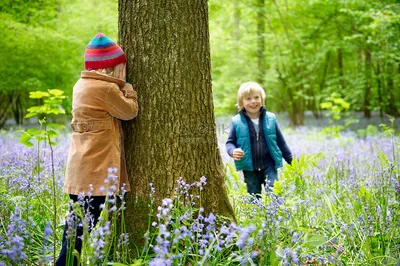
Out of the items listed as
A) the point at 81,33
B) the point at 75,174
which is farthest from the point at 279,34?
the point at 75,174

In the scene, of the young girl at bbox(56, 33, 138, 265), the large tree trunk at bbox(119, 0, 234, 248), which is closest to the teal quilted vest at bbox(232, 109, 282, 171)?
the large tree trunk at bbox(119, 0, 234, 248)

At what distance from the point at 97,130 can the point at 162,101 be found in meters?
0.52

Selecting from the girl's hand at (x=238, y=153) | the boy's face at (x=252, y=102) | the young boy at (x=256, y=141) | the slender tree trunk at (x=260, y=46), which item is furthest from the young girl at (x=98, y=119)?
the slender tree trunk at (x=260, y=46)

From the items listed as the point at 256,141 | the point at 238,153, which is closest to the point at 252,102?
the point at 256,141

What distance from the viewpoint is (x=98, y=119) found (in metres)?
2.76

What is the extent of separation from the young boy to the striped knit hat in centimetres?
176

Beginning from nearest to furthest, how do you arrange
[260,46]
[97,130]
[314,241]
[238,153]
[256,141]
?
[314,241] < [97,130] < [238,153] < [256,141] < [260,46]

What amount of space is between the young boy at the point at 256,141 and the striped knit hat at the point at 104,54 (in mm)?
1764

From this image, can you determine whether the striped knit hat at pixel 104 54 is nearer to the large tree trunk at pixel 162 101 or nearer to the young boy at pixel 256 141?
the large tree trunk at pixel 162 101

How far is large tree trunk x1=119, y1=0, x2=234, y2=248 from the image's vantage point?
2.80 metres

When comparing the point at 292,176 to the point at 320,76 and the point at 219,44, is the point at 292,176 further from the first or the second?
the point at 320,76

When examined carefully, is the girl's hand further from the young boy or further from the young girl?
the young girl

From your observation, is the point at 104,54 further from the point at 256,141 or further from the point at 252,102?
the point at 256,141

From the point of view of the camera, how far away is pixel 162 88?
9.22ft
